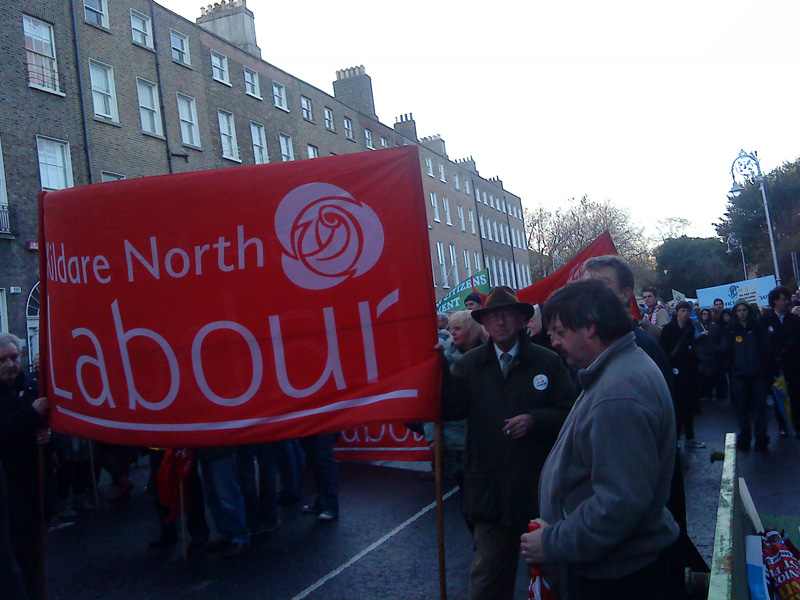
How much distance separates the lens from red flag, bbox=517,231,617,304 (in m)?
8.69

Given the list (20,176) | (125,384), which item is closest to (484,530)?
(125,384)

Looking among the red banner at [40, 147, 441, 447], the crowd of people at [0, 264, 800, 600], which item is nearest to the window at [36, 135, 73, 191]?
the crowd of people at [0, 264, 800, 600]

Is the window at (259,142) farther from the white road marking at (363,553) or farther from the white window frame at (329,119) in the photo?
the white road marking at (363,553)

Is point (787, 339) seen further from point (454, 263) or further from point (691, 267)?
point (691, 267)

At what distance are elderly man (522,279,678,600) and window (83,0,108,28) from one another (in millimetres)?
22413

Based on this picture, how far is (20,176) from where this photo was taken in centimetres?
1880

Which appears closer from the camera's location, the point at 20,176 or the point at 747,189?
the point at 20,176

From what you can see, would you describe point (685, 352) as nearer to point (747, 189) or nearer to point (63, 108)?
point (63, 108)

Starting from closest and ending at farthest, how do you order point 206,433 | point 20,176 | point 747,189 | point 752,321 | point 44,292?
point 206,433, point 44,292, point 752,321, point 20,176, point 747,189

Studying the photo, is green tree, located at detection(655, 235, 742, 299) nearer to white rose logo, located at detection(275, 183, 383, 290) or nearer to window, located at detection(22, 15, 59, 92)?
window, located at detection(22, 15, 59, 92)

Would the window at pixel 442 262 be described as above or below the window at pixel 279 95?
below

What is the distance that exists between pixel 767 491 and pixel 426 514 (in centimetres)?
317

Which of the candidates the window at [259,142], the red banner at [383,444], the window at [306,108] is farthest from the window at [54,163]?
the window at [306,108]

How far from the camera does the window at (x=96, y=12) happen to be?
70.5 ft
